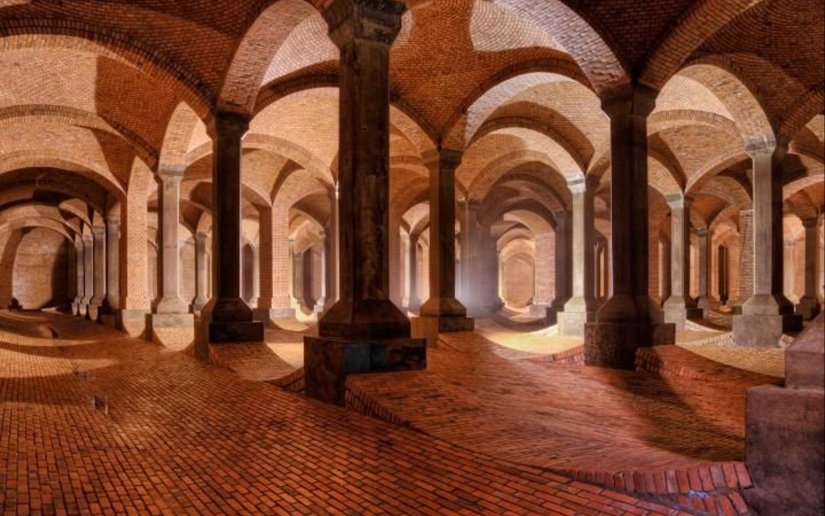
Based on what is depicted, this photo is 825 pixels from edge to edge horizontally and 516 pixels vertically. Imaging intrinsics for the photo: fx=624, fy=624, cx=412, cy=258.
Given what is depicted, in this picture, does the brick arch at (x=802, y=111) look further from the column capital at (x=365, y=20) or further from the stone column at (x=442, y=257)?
the column capital at (x=365, y=20)

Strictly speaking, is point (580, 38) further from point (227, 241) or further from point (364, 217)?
point (227, 241)

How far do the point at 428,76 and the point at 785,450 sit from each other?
9.93 metres

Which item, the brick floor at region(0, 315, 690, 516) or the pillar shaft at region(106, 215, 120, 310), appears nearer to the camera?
the brick floor at region(0, 315, 690, 516)

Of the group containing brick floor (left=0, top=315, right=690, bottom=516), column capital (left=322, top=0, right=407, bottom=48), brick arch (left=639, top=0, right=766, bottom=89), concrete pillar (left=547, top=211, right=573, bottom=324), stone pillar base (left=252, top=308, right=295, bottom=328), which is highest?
brick arch (left=639, top=0, right=766, bottom=89)

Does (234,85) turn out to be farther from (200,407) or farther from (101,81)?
(200,407)

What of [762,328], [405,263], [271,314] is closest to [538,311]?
[405,263]

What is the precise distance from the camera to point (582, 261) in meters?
15.9

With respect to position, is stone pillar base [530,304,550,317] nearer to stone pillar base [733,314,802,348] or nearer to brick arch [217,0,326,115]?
stone pillar base [733,314,802,348]

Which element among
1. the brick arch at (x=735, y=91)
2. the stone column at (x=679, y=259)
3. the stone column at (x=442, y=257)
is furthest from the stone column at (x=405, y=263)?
the brick arch at (x=735, y=91)

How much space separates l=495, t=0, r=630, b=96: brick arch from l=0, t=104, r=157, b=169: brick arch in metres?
9.33

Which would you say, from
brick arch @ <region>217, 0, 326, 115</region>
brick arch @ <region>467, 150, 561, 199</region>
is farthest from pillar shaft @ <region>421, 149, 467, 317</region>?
brick arch @ <region>467, 150, 561, 199</region>

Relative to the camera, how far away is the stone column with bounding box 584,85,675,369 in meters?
8.82

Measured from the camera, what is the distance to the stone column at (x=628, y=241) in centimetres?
882

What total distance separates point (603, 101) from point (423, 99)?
13.7 feet
